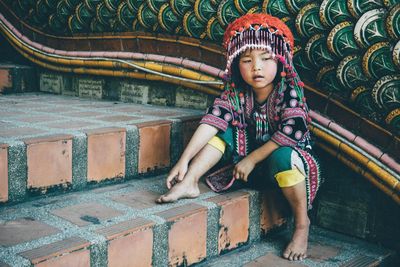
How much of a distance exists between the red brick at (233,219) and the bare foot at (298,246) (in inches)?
6.0

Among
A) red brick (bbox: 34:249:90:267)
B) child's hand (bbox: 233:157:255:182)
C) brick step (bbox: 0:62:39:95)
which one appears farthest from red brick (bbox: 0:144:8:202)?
brick step (bbox: 0:62:39:95)

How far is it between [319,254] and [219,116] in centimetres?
58

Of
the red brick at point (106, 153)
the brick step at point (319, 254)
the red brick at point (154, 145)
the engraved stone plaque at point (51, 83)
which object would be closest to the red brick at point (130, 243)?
the brick step at point (319, 254)

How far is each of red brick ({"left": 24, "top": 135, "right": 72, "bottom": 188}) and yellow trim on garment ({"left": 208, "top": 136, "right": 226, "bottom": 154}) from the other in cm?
49

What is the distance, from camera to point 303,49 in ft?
5.77

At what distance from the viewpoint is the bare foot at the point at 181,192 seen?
1470 mm

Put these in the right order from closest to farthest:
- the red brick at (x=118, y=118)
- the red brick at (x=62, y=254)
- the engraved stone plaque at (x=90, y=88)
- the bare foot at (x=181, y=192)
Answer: the red brick at (x=62, y=254) < the bare foot at (x=181, y=192) < the red brick at (x=118, y=118) < the engraved stone plaque at (x=90, y=88)

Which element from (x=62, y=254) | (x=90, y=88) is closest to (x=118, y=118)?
(x=90, y=88)

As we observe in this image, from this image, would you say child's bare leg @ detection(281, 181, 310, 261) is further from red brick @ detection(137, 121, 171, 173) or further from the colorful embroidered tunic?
red brick @ detection(137, 121, 171, 173)

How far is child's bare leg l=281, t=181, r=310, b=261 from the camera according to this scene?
1.55 metres

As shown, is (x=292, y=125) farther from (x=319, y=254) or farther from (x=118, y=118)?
(x=118, y=118)

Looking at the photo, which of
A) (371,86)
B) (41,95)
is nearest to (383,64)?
(371,86)

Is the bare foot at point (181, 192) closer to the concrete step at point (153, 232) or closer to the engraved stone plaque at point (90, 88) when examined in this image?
the concrete step at point (153, 232)

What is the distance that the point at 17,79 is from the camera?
272 centimetres
